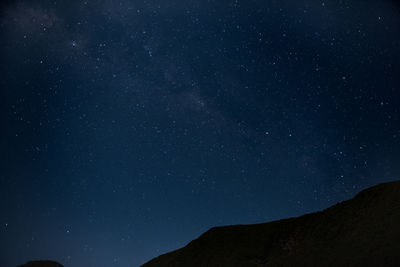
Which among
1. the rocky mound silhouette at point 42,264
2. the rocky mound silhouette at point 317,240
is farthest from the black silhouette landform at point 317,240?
the rocky mound silhouette at point 42,264

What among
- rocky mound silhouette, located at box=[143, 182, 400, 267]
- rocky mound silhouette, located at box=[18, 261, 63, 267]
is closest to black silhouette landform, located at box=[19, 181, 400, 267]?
rocky mound silhouette, located at box=[143, 182, 400, 267]

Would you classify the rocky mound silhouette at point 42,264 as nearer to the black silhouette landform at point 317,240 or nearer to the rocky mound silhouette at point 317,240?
the black silhouette landform at point 317,240

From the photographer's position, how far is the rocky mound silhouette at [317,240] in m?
33.3

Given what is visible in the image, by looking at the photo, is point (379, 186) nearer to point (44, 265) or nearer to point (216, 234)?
point (216, 234)

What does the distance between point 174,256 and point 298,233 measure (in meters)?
24.6

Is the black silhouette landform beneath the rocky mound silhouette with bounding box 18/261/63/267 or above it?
beneath

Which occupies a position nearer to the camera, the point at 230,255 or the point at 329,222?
the point at 329,222

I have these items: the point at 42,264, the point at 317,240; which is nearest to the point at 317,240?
the point at 317,240

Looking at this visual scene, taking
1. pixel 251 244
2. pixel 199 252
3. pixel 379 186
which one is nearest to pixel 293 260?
pixel 251 244

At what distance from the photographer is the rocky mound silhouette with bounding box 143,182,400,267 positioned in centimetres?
3328

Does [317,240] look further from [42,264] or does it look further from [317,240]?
[42,264]

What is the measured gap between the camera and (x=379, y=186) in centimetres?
4500

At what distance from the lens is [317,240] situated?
140 ft

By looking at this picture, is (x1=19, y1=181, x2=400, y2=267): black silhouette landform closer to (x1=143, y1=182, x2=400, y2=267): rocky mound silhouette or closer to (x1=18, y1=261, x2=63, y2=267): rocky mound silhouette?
(x1=143, y1=182, x2=400, y2=267): rocky mound silhouette
